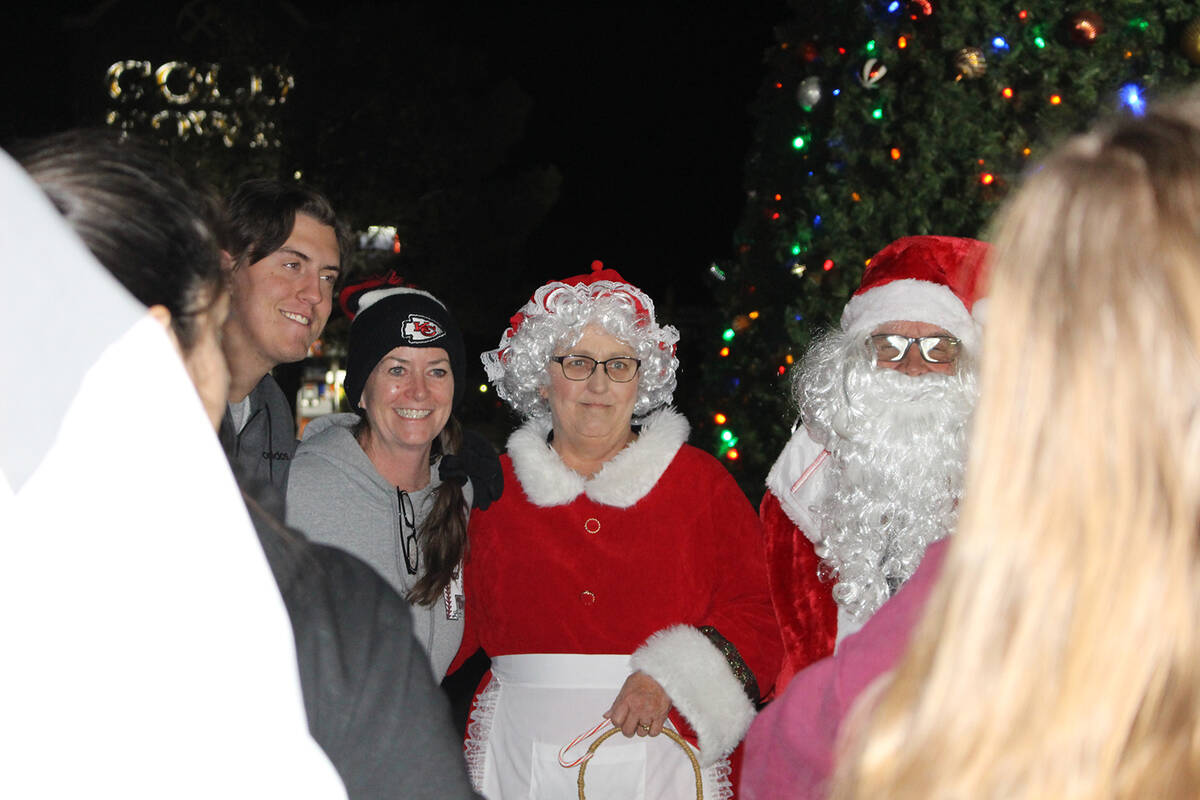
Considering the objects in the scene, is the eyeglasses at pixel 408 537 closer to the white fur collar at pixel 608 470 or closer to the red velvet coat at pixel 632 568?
the red velvet coat at pixel 632 568

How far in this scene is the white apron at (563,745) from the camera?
3.10 metres

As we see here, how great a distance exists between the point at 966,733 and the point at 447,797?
0.59 meters

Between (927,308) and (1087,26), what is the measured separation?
2.82 metres

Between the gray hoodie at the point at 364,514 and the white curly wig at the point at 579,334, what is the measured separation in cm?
59

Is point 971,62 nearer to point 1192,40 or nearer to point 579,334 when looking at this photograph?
point 1192,40

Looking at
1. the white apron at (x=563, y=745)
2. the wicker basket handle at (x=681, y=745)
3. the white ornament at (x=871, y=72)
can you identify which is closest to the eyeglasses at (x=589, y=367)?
the white apron at (x=563, y=745)

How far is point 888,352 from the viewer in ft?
11.3

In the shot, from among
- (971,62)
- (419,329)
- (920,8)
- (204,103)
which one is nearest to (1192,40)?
(971,62)

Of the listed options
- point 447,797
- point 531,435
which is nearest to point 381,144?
point 531,435

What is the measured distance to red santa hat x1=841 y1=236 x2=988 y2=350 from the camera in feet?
11.0

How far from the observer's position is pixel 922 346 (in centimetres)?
340

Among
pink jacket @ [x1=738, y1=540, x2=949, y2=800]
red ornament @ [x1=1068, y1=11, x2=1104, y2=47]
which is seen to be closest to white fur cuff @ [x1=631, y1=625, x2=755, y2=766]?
pink jacket @ [x1=738, y1=540, x2=949, y2=800]

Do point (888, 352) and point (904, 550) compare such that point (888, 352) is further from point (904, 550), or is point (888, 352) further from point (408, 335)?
point (408, 335)

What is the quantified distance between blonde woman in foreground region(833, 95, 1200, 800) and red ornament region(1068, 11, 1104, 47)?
197 inches
